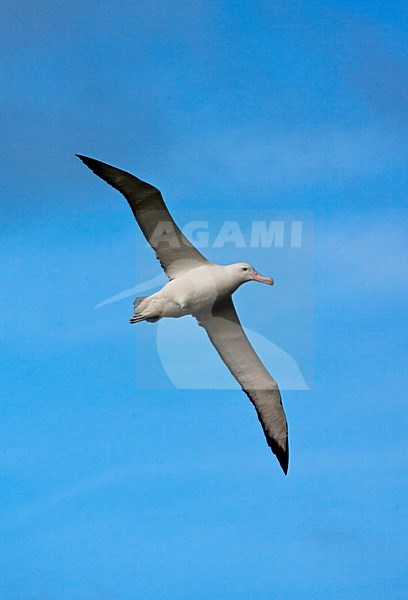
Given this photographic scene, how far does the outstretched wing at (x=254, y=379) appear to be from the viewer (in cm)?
1884

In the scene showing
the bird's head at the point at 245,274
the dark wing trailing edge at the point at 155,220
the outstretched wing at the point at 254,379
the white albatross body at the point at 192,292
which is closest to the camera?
the dark wing trailing edge at the point at 155,220

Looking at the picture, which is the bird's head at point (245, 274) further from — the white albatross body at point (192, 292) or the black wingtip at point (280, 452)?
the black wingtip at point (280, 452)

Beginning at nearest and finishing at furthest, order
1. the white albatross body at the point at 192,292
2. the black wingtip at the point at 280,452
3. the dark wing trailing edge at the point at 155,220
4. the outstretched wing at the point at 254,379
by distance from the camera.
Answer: the dark wing trailing edge at the point at 155,220 → the white albatross body at the point at 192,292 → the outstretched wing at the point at 254,379 → the black wingtip at the point at 280,452

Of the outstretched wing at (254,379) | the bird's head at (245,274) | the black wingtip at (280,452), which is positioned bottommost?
the black wingtip at (280,452)

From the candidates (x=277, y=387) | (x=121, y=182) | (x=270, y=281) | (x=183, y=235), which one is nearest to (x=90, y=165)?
(x=121, y=182)

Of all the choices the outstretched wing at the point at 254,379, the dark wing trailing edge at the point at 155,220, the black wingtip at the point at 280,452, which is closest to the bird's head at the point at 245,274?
the dark wing trailing edge at the point at 155,220

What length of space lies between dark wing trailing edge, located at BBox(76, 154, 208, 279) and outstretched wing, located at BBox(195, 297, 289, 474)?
1.22 meters

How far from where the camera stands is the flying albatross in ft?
56.1

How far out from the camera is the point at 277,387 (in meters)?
18.8

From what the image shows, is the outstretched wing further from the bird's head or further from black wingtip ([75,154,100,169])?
black wingtip ([75,154,100,169])

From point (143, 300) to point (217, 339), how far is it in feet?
6.68

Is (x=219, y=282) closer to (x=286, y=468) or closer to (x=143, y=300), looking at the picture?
(x=143, y=300)

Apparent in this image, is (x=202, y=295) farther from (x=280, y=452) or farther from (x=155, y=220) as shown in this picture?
→ (x=280, y=452)

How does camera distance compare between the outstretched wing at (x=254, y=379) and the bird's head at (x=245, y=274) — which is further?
the outstretched wing at (x=254, y=379)
